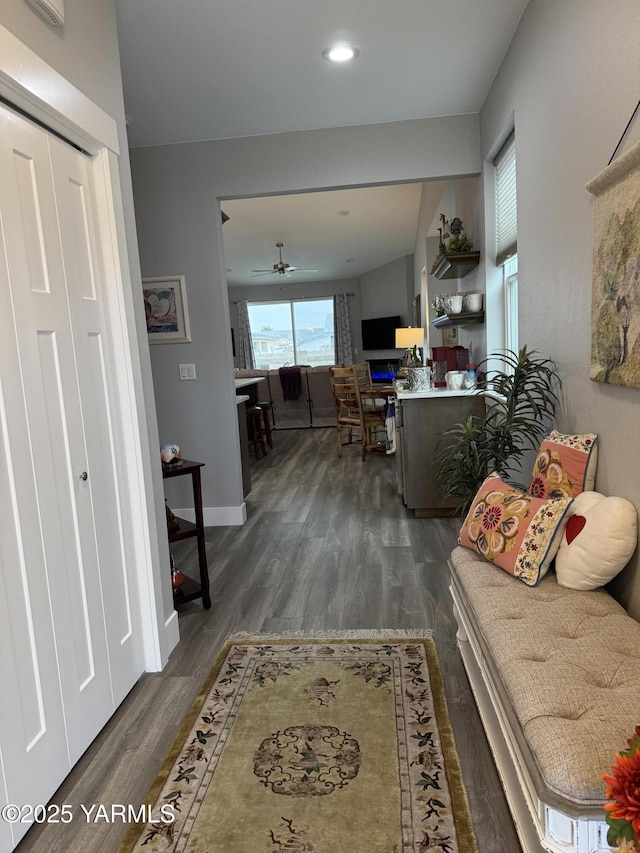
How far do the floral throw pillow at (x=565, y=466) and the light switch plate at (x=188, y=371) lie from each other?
2.59 meters

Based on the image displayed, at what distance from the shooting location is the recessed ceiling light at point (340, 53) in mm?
2652

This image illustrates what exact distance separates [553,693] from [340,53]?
9.42 feet

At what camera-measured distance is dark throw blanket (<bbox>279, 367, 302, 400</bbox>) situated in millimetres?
8031

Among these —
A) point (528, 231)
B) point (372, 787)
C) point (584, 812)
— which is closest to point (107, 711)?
point (372, 787)

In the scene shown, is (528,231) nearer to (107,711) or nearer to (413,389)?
(413,389)

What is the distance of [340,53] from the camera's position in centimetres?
270

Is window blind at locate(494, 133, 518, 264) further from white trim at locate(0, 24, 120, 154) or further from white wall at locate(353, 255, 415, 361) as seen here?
white wall at locate(353, 255, 415, 361)

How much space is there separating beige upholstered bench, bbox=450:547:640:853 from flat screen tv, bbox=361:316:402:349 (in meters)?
9.59

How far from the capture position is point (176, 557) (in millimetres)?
3447

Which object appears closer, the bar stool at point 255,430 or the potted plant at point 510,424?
the potted plant at point 510,424

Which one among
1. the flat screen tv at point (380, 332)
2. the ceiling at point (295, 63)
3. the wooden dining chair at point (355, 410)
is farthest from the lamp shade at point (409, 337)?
the flat screen tv at point (380, 332)

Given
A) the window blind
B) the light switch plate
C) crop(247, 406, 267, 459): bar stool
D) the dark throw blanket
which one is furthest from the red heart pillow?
the dark throw blanket

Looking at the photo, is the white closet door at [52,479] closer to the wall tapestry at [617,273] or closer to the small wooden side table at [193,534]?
the small wooden side table at [193,534]

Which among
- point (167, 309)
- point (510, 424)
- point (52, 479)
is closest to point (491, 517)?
point (510, 424)
